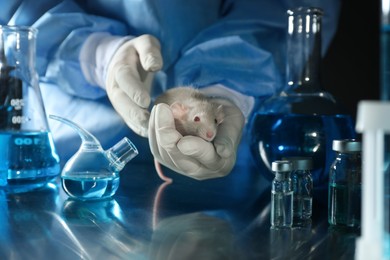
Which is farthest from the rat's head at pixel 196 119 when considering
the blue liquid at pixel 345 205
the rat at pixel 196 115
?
the blue liquid at pixel 345 205

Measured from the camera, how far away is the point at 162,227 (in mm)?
762

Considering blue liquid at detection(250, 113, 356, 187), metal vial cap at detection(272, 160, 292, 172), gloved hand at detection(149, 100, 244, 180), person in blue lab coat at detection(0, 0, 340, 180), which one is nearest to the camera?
metal vial cap at detection(272, 160, 292, 172)

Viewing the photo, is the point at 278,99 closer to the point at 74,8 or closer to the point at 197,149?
the point at 197,149

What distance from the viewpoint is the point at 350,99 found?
4.14 feet

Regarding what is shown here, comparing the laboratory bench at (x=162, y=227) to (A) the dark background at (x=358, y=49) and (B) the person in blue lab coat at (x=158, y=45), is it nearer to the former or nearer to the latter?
(B) the person in blue lab coat at (x=158, y=45)

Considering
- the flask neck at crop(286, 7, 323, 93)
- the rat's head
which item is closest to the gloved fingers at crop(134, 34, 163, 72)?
the rat's head

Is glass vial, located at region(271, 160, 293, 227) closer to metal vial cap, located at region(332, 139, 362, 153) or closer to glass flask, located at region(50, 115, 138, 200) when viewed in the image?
metal vial cap, located at region(332, 139, 362, 153)

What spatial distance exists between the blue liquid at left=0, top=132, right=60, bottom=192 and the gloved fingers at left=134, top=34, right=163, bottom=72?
224 millimetres

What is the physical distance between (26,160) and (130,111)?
0.21 meters

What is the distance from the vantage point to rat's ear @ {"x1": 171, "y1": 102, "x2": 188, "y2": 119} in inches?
36.1

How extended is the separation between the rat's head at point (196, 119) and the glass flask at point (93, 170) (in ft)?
0.32

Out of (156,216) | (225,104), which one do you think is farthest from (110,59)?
(156,216)

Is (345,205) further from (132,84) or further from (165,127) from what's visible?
(132,84)

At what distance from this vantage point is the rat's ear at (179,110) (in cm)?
92
